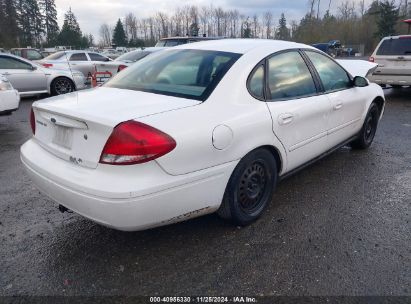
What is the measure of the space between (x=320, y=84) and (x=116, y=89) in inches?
85.3

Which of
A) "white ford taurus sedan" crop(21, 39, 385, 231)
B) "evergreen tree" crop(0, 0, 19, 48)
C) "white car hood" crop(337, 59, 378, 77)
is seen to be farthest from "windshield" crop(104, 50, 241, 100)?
"evergreen tree" crop(0, 0, 19, 48)

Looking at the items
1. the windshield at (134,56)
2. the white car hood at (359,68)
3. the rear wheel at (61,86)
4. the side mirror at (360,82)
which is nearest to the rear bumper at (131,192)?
the side mirror at (360,82)

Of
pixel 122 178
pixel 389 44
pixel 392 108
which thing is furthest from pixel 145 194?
pixel 389 44

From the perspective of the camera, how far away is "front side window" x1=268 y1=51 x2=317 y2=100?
3.32 m

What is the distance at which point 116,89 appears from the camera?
3.23m

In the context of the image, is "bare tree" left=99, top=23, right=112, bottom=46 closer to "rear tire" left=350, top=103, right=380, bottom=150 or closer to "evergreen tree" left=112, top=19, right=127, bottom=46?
"evergreen tree" left=112, top=19, right=127, bottom=46

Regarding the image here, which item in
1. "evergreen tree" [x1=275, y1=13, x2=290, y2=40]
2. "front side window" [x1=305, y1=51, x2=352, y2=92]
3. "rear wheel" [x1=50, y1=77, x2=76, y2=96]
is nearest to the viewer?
"front side window" [x1=305, y1=51, x2=352, y2=92]

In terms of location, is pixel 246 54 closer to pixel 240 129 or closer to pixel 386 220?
pixel 240 129

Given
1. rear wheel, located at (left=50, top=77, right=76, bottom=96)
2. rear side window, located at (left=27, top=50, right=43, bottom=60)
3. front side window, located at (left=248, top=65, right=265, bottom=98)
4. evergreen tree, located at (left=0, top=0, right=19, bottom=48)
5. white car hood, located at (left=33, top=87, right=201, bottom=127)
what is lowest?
rear wheel, located at (left=50, top=77, right=76, bottom=96)

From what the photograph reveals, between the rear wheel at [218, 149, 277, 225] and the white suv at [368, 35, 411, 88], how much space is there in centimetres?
816

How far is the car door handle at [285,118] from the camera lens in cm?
323

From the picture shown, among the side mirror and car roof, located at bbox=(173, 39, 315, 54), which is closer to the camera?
car roof, located at bbox=(173, 39, 315, 54)

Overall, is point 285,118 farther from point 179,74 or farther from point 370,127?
point 370,127

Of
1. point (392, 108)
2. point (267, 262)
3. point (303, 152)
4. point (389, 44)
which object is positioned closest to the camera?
point (267, 262)
